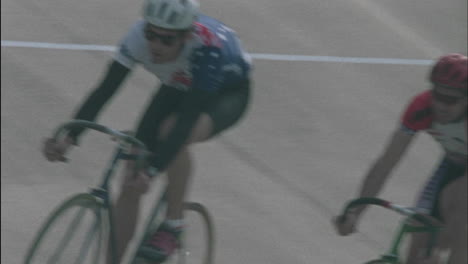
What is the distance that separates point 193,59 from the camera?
17.4 feet

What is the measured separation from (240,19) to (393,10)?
1.88m

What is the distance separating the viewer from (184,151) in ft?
17.8

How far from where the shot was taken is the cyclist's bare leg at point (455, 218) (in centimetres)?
488

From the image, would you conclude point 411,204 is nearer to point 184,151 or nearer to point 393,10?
point 184,151

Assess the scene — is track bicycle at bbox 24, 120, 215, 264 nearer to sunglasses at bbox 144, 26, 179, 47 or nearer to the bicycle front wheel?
sunglasses at bbox 144, 26, 179, 47

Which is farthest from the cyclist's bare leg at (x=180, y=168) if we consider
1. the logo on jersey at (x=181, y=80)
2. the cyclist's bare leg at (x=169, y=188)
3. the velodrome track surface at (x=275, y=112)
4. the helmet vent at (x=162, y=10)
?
the velodrome track surface at (x=275, y=112)

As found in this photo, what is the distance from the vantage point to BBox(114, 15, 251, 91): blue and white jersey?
5266 mm

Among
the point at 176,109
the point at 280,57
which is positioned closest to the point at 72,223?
the point at 176,109

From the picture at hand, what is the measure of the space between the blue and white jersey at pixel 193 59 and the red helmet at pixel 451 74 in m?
1.06

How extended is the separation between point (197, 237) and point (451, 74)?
6.32 ft

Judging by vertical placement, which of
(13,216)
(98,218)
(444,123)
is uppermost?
(444,123)

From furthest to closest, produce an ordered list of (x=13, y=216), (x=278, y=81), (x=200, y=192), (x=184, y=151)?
1. (x=278, y=81)
2. (x=200, y=192)
3. (x=13, y=216)
4. (x=184, y=151)

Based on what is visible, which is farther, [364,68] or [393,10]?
[393,10]

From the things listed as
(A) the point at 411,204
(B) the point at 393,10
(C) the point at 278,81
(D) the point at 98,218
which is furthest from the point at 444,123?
(B) the point at 393,10
